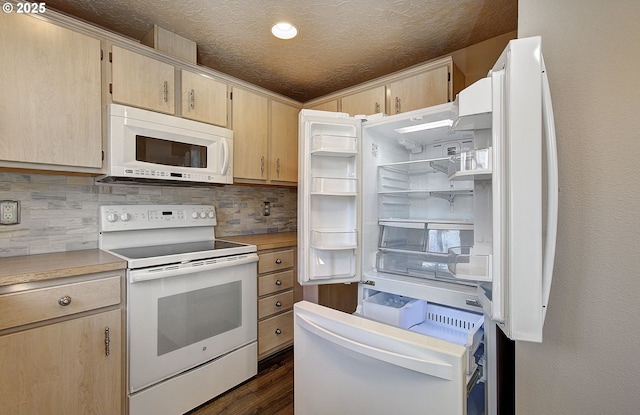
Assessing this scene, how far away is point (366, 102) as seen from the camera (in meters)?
2.28

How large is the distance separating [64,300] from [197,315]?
2.14 feet

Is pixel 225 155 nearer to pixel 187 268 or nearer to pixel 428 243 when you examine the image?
pixel 187 268

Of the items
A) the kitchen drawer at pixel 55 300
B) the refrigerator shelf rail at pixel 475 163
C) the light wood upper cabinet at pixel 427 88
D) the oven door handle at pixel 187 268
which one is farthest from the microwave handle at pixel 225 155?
the refrigerator shelf rail at pixel 475 163

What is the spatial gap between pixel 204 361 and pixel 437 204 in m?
1.77

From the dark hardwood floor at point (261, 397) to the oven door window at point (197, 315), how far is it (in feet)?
1.37

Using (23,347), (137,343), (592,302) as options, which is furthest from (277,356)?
(592,302)

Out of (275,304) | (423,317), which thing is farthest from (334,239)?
(275,304)

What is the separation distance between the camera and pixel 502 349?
4.21ft

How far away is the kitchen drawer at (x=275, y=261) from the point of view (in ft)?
6.85

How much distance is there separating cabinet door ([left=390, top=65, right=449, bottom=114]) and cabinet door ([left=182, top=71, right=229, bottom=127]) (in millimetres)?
1314

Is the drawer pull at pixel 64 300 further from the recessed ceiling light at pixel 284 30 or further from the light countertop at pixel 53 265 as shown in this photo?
the recessed ceiling light at pixel 284 30

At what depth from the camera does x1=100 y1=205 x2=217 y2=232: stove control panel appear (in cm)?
180

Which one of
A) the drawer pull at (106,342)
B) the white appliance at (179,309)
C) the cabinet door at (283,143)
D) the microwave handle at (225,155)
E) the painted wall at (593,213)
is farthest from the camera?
the cabinet door at (283,143)

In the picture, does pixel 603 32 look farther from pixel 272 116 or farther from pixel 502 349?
pixel 272 116
